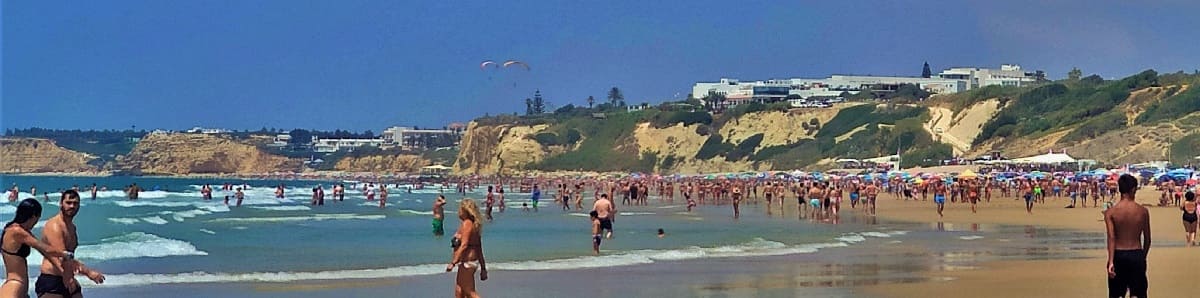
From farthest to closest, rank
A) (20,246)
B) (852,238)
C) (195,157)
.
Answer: (195,157) < (852,238) < (20,246)

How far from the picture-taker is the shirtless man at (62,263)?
7084mm

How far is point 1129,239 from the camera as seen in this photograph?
795 centimetres

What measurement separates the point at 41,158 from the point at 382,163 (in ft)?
135

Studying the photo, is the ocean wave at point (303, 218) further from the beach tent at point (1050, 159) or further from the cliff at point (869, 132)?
the cliff at point (869, 132)

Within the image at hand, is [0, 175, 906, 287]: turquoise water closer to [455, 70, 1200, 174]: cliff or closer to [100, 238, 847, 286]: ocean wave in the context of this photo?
[100, 238, 847, 286]: ocean wave

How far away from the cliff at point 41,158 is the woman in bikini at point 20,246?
153585 millimetres

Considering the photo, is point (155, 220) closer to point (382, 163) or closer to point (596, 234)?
point (596, 234)

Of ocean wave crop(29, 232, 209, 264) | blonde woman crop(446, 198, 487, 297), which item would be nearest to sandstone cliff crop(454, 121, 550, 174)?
ocean wave crop(29, 232, 209, 264)

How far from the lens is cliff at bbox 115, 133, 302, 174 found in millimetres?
151125

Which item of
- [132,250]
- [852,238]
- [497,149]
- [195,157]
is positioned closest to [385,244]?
[132,250]

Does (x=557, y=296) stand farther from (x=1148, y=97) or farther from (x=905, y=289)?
(x=1148, y=97)

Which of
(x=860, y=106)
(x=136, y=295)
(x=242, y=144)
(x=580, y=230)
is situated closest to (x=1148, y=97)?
(x=860, y=106)

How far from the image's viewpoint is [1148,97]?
7306 centimetres

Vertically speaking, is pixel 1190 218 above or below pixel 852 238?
above
